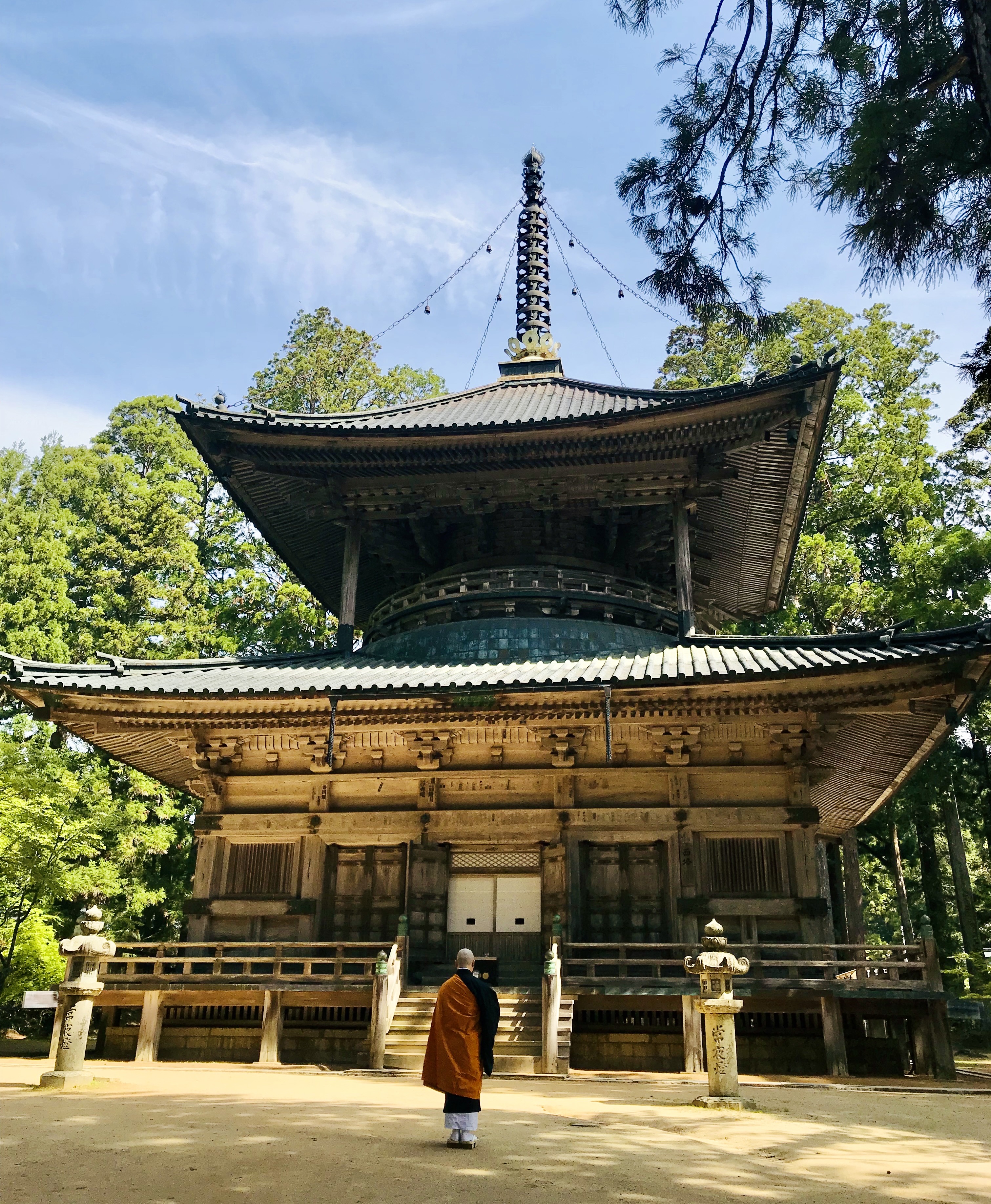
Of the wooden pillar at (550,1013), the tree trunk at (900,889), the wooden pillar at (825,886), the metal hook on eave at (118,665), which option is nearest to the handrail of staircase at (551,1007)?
the wooden pillar at (550,1013)

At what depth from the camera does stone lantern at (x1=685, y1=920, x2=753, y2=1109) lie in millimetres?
9812

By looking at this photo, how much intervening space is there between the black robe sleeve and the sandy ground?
2.00 feet

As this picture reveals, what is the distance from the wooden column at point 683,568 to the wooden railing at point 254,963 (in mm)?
7730

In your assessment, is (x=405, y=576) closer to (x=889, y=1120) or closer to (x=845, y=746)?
(x=845, y=746)

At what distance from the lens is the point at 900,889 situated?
106 ft

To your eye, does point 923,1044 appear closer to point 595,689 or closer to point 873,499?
point 595,689

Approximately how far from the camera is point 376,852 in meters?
17.0

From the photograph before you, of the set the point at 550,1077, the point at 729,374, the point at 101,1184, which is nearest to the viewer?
the point at 101,1184

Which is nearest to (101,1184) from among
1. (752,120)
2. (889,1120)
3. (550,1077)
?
(889,1120)

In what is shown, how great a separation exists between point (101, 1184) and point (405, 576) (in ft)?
53.6

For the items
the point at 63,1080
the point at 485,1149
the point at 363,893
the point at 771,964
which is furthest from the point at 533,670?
the point at 485,1149

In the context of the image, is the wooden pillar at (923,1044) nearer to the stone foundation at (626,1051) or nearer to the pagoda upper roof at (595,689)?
the stone foundation at (626,1051)

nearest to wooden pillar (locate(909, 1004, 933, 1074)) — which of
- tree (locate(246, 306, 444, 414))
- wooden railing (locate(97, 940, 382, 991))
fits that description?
wooden railing (locate(97, 940, 382, 991))

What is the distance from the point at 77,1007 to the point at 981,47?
502 inches
